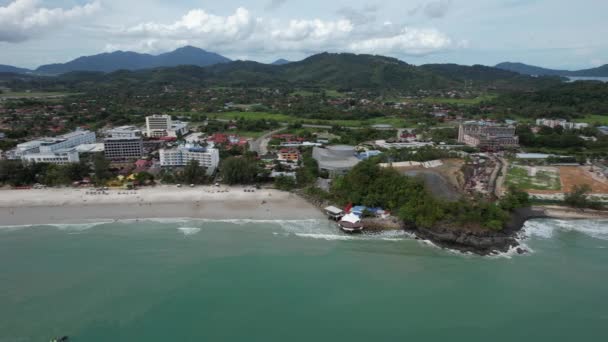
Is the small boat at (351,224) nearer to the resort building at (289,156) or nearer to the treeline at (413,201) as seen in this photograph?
the treeline at (413,201)

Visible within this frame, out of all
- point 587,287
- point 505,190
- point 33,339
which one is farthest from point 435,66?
point 33,339

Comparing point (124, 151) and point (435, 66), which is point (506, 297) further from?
point (435, 66)

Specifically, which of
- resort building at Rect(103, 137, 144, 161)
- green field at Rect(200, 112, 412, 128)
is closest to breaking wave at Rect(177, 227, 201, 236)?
resort building at Rect(103, 137, 144, 161)

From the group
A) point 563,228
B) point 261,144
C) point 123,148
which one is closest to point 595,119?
point 563,228

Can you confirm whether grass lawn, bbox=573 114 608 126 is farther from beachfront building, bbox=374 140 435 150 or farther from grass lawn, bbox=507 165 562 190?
grass lawn, bbox=507 165 562 190

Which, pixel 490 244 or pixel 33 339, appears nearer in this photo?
pixel 33 339

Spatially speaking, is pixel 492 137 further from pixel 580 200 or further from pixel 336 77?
pixel 336 77
